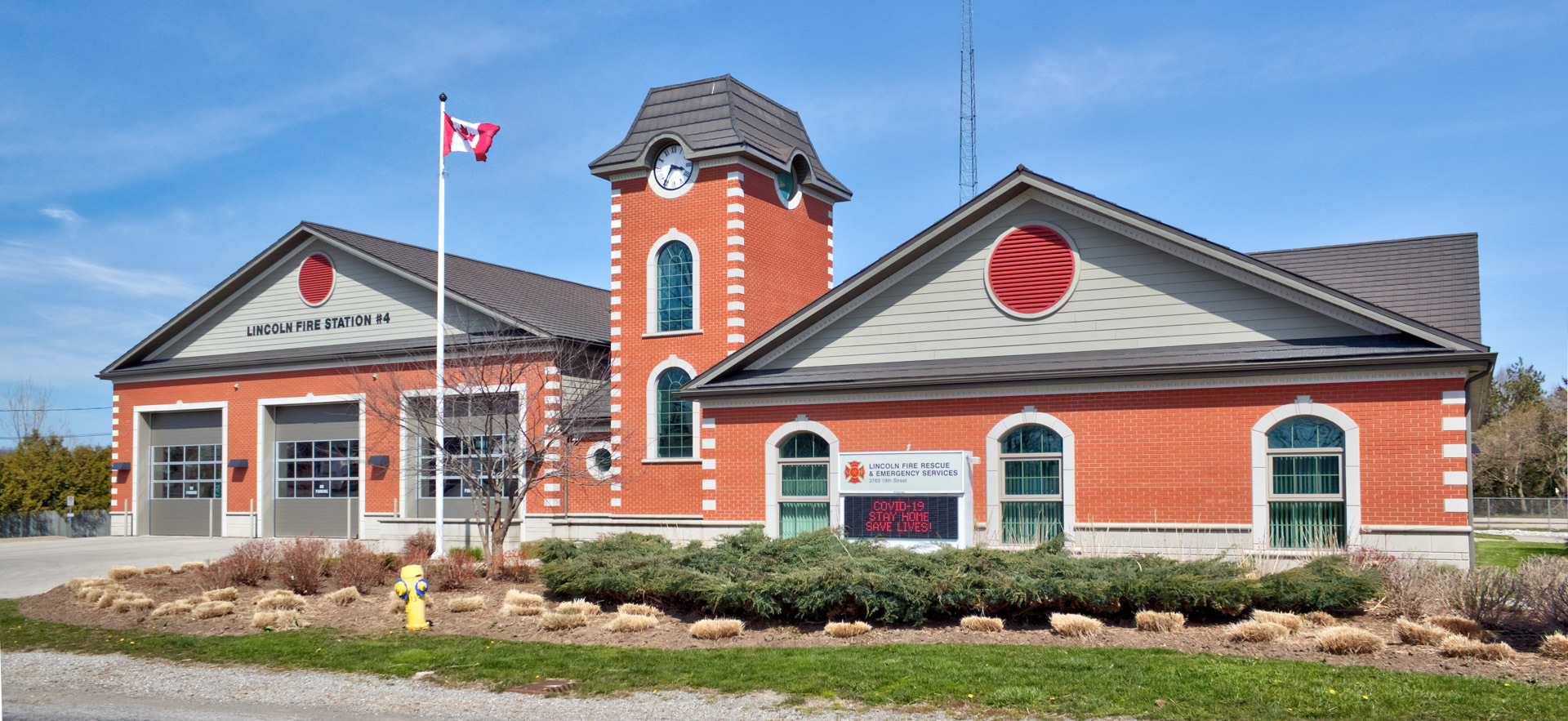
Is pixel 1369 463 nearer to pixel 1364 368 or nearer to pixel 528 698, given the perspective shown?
pixel 1364 368

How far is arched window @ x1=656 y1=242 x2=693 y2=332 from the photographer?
28125 mm

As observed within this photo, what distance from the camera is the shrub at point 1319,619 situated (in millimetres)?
13633

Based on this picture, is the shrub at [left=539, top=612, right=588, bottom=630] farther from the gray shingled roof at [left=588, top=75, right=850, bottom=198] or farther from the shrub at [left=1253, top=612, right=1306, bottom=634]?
the gray shingled roof at [left=588, top=75, right=850, bottom=198]

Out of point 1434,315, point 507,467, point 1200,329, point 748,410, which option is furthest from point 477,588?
point 1434,315

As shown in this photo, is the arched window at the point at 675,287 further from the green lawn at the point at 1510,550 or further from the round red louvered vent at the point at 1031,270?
the green lawn at the point at 1510,550

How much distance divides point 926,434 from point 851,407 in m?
1.61

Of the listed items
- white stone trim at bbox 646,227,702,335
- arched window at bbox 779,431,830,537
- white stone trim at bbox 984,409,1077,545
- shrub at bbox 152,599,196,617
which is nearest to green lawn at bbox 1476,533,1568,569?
white stone trim at bbox 984,409,1077,545

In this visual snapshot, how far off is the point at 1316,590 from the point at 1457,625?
5.08 feet

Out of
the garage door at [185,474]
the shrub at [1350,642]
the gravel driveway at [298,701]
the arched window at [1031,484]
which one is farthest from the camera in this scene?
the garage door at [185,474]

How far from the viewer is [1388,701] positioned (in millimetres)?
9969

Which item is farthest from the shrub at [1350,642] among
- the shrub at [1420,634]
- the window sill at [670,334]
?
the window sill at [670,334]

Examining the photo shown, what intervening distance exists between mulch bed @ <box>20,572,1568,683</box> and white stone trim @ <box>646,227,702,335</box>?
9264 millimetres

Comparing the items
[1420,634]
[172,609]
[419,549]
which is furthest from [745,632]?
[419,549]

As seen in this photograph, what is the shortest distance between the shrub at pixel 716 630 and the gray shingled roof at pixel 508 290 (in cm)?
1661
